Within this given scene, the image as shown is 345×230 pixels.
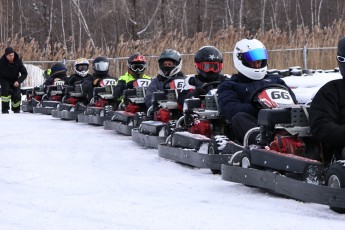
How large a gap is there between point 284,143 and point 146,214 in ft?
4.62

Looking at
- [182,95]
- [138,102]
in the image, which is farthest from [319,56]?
[182,95]

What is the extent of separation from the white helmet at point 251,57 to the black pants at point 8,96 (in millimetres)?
11258

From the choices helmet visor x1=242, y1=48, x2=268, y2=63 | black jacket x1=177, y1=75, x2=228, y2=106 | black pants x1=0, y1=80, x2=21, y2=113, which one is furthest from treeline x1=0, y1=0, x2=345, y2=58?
helmet visor x1=242, y1=48, x2=268, y2=63

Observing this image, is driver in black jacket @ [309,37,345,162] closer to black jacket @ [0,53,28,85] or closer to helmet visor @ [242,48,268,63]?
helmet visor @ [242,48,268,63]

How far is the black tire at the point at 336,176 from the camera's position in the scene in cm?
552

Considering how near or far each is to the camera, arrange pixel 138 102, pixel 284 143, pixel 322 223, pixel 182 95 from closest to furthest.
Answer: pixel 322 223 → pixel 284 143 → pixel 182 95 → pixel 138 102

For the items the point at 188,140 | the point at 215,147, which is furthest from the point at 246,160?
the point at 188,140

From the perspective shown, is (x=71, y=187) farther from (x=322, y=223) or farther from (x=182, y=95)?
(x=182, y=95)

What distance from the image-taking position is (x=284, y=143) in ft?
21.7

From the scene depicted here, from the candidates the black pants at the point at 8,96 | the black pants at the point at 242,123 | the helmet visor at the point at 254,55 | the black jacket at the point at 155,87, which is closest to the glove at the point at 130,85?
the black jacket at the point at 155,87

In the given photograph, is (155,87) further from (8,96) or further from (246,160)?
(8,96)

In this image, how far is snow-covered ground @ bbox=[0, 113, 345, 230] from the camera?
17.7 ft

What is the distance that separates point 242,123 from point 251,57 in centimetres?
82

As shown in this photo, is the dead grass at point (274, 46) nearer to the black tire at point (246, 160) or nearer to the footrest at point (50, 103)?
the footrest at point (50, 103)
